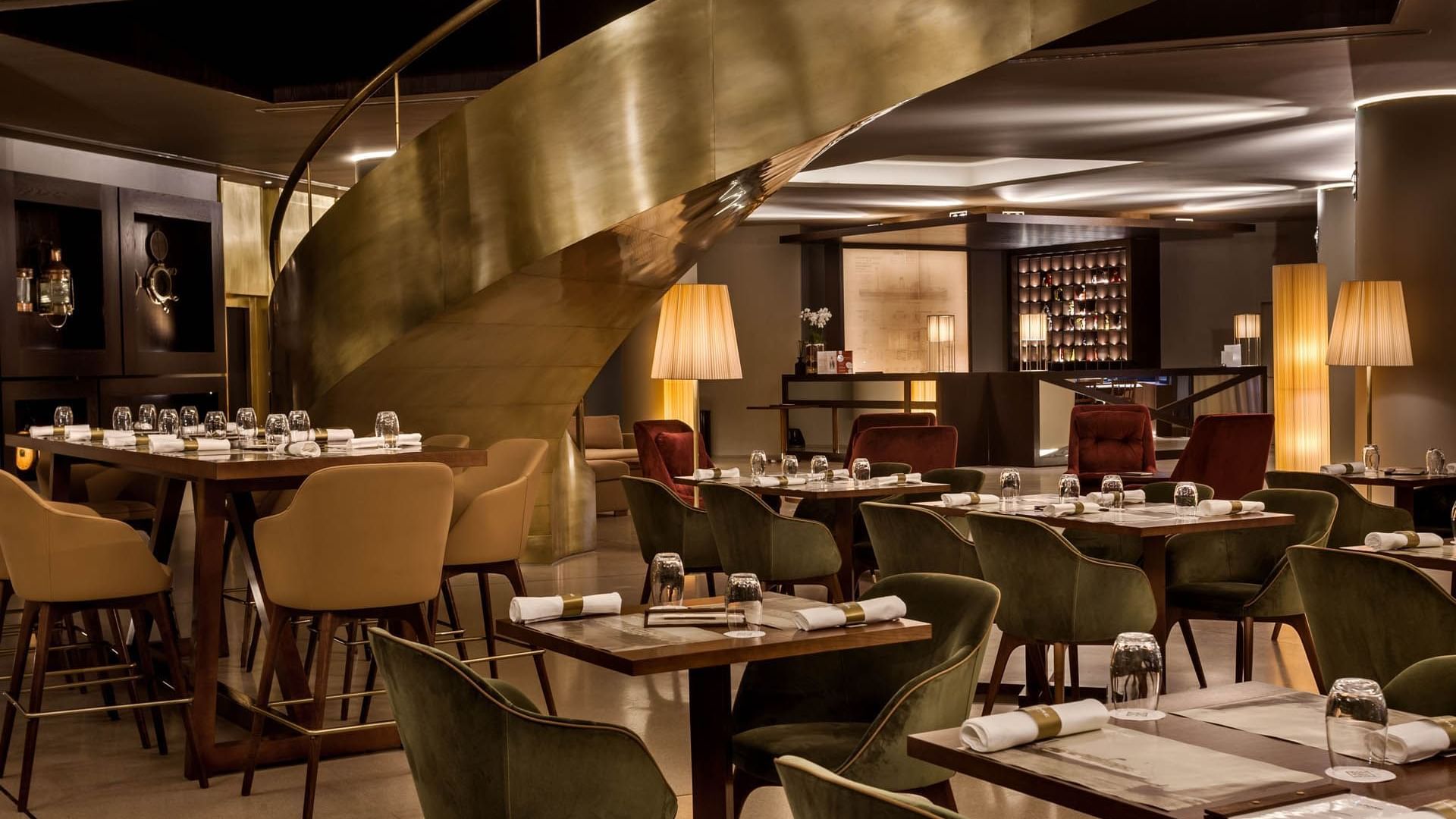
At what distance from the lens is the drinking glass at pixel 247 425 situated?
561 centimetres

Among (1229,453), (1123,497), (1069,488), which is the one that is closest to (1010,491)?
(1069,488)

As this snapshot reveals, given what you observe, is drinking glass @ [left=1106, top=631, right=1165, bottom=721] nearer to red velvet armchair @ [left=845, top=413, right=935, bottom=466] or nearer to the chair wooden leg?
the chair wooden leg

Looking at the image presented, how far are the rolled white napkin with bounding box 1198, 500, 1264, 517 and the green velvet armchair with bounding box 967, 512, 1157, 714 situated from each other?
1.79ft

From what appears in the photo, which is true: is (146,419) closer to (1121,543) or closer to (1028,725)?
(1121,543)

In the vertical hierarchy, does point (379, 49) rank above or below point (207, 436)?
above

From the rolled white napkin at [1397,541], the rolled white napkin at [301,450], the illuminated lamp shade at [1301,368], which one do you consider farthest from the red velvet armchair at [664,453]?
the illuminated lamp shade at [1301,368]

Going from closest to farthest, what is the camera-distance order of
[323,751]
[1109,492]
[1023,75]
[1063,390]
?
[323,751] < [1109,492] < [1023,75] < [1063,390]

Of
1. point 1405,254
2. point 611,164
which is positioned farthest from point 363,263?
point 1405,254

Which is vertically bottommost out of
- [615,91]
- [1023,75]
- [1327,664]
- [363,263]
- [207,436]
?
[1327,664]

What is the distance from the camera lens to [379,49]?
9.57 meters

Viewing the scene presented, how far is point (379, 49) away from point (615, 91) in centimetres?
368

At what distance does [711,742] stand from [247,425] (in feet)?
11.5

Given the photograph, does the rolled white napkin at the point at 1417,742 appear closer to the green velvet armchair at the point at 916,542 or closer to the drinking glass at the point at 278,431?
the green velvet armchair at the point at 916,542

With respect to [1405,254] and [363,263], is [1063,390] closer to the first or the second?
[1405,254]
